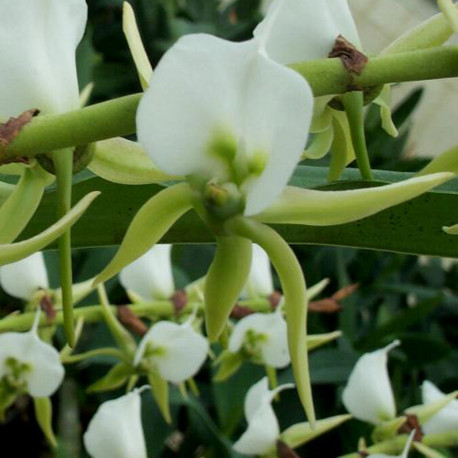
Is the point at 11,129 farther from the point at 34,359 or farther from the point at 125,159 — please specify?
the point at 34,359

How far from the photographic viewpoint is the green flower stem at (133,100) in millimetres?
216

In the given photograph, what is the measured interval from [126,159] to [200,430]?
46 cm

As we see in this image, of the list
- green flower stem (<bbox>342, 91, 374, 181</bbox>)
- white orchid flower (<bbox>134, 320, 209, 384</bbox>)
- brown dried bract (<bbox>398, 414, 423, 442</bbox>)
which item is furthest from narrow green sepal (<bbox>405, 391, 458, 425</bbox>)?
green flower stem (<bbox>342, 91, 374, 181</bbox>)

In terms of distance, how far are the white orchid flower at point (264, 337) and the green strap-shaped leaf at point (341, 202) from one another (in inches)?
10.4

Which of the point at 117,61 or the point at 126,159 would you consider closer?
the point at 126,159

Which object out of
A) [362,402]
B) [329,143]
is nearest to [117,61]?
[362,402]

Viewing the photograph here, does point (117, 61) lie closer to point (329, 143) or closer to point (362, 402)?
point (362, 402)

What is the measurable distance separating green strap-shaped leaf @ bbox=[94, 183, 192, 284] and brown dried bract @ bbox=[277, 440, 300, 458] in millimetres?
253

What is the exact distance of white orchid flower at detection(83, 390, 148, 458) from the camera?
0.41 metres

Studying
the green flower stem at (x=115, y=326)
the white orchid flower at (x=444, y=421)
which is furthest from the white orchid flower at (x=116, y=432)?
the white orchid flower at (x=444, y=421)

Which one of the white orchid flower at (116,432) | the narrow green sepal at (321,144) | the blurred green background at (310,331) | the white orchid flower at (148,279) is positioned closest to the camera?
the narrow green sepal at (321,144)

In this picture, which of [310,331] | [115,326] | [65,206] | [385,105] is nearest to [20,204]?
[65,206]

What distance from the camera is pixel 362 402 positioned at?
507mm

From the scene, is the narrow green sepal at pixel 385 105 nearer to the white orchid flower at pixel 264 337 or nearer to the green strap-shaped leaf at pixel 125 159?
the green strap-shaped leaf at pixel 125 159
